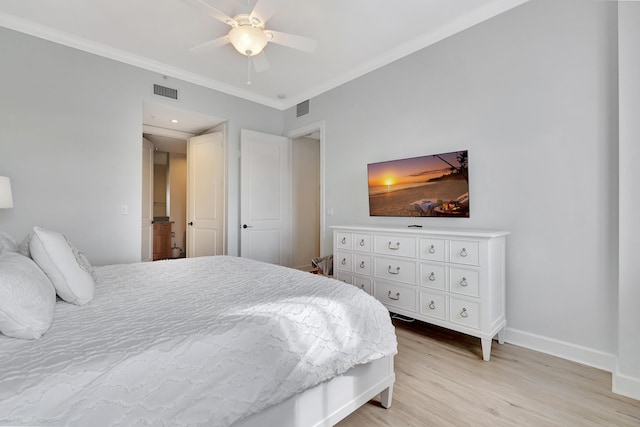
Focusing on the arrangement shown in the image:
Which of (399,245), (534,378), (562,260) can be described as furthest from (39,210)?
(562,260)

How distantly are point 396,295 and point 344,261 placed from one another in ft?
2.29

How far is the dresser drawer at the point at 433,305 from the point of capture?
2.37m

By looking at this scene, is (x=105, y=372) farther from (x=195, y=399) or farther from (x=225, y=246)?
(x=225, y=246)

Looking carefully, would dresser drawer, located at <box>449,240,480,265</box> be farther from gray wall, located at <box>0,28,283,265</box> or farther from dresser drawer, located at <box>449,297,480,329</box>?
gray wall, located at <box>0,28,283,265</box>

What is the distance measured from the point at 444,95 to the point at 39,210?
4.09 meters

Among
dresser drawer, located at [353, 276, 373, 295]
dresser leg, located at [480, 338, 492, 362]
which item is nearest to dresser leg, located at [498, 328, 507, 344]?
dresser leg, located at [480, 338, 492, 362]

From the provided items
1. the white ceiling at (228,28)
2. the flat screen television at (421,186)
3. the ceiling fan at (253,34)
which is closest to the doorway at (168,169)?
the white ceiling at (228,28)

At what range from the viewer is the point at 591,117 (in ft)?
6.82

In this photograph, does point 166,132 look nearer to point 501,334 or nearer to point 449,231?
point 449,231

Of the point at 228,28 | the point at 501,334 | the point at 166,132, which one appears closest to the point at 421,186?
the point at 501,334

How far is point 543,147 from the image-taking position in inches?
89.4

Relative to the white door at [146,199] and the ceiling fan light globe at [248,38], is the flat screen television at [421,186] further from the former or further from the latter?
the white door at [146,199]

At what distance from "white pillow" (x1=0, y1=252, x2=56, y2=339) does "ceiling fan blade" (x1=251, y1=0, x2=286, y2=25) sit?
2.02 m

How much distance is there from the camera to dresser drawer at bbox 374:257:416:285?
2562 mm
